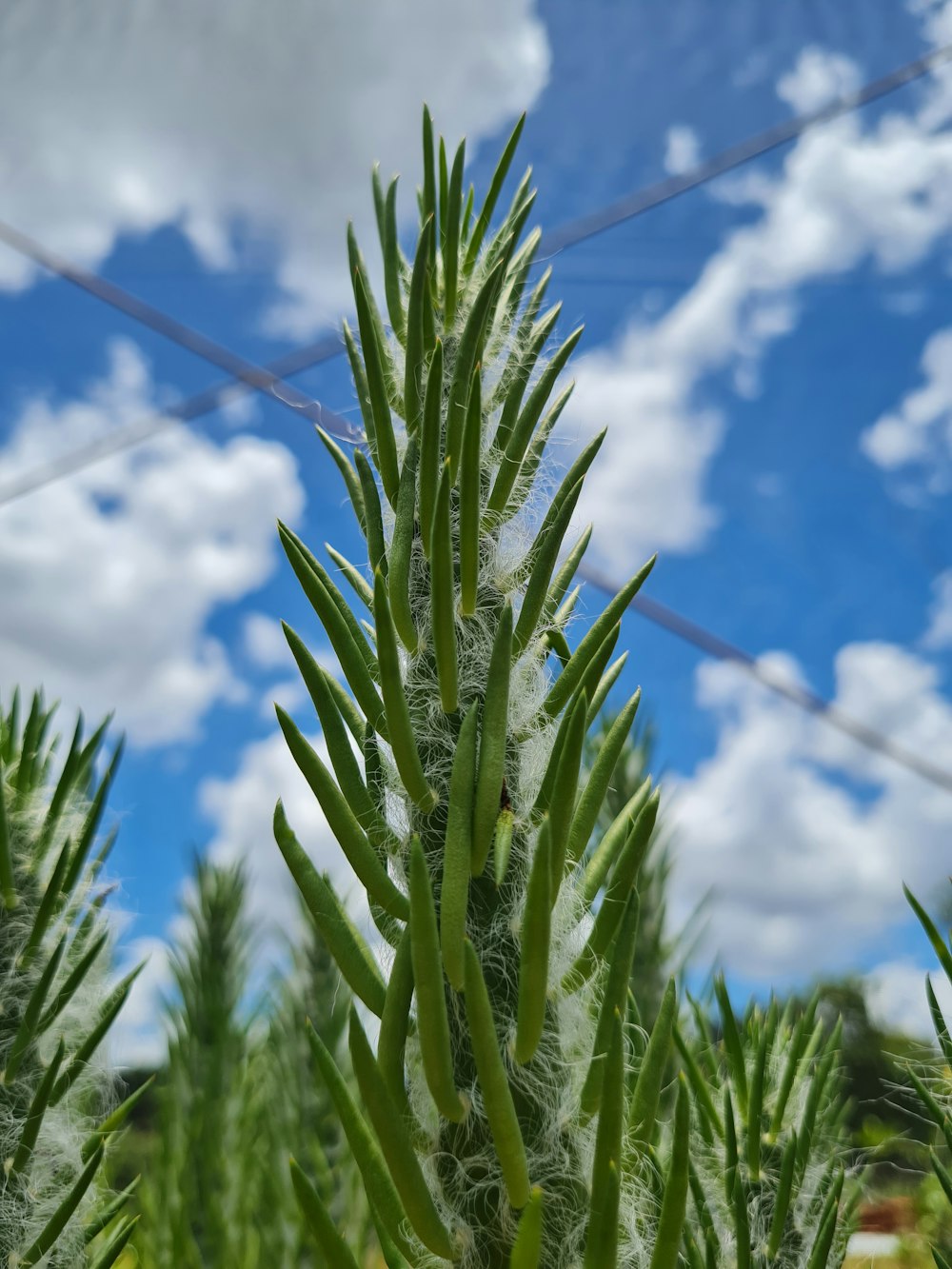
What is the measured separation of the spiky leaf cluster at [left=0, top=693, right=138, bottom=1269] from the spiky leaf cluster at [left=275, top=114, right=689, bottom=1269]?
0.40 feet

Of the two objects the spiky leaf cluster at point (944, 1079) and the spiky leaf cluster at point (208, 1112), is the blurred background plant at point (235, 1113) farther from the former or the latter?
the spiky leaf cluster at point (944, 1079)

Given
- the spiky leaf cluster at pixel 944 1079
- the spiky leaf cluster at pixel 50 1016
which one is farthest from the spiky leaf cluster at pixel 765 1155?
the spiky leaf cluster at pixel 50 1016

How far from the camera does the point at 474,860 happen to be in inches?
9.0

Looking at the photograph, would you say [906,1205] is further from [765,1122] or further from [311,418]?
[311,418]

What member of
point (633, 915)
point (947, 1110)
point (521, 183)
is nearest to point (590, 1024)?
point (633, 915)

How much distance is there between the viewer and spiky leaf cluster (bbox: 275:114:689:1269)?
0.20 m

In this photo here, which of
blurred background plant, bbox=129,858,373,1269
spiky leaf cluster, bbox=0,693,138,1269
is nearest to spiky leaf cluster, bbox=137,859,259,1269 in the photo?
blurred background plant, bbox=129,858,373,1269

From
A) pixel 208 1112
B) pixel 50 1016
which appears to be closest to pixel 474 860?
pixel 50 1016

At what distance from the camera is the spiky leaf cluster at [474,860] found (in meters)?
0.20

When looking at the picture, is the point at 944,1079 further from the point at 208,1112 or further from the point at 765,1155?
the point at 208,1112

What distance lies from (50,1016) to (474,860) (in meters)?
0.18

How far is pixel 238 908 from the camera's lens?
167 cm

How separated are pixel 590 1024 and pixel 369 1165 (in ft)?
0.21

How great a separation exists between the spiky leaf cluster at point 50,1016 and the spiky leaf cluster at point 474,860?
121 mm
